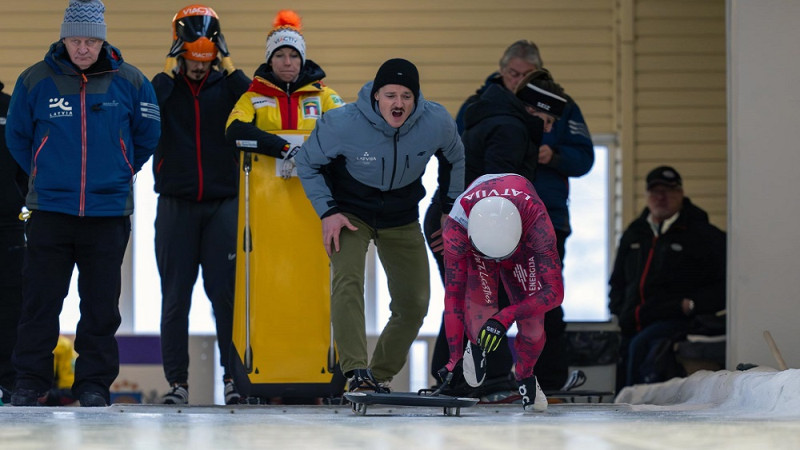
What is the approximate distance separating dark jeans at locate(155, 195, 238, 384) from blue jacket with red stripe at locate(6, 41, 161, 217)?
1.60 ft

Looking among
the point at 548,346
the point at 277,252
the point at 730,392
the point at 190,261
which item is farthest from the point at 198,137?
the point at 730,392

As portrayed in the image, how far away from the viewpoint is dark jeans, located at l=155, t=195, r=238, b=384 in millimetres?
7105

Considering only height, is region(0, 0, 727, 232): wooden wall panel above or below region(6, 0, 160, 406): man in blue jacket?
above

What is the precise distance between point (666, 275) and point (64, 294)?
4302 millimetres

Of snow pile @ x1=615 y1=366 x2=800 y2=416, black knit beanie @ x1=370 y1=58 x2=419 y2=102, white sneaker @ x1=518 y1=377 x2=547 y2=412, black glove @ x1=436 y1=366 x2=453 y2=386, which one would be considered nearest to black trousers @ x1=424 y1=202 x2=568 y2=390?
snow pile @ x1=615 y1=366 x2=800 y2=416

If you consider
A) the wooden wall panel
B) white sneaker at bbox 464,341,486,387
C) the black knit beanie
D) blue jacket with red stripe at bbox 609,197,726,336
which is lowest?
white sneaker at bbox 464,341,486,387

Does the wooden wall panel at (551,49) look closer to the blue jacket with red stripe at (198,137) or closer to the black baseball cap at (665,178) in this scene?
the black baseball cap at (665,178)

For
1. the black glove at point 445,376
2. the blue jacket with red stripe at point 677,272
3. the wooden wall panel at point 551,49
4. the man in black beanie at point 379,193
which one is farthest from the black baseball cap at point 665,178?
the black glove at point 445,376

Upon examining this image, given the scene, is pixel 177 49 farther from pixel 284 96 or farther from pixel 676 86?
pixel 676 86

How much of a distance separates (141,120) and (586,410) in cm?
259

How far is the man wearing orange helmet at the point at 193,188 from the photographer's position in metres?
7.09

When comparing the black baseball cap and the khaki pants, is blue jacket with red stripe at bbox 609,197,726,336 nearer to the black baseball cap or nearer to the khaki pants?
the black baseball cap

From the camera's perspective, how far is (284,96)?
700 centimetres

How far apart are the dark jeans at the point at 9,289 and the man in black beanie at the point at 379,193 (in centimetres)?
196
